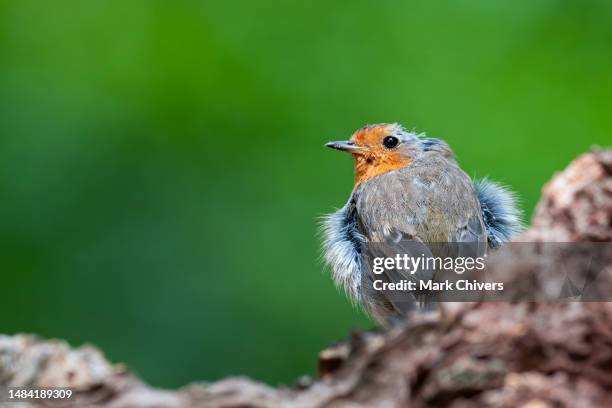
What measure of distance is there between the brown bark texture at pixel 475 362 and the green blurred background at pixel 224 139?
4.08m

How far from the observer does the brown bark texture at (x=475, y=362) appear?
134 inches

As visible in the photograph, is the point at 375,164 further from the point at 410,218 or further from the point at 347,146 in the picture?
the point at 410,218

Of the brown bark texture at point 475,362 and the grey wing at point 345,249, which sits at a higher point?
the grey wing at point 345,249

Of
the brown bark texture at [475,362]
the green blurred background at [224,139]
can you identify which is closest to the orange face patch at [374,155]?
the green blurred background at [224,139]

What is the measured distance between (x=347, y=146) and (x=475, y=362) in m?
5.08

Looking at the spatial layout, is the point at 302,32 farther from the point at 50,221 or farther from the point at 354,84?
the point at 50,221

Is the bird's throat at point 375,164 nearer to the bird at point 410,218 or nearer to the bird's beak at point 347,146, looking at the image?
the bird's beak at point 347,146

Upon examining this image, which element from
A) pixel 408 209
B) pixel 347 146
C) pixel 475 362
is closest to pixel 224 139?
pixel 347 146

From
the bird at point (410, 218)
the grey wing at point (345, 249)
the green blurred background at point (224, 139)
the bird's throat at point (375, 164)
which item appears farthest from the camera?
the bird's throat at point (375, 164)

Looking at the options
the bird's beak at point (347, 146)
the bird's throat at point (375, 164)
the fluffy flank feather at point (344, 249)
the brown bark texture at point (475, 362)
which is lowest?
the brown bark texture at point (475, 362)

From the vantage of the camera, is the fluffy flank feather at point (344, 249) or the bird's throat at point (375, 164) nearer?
the fluffy flank feather at point (344, 249)

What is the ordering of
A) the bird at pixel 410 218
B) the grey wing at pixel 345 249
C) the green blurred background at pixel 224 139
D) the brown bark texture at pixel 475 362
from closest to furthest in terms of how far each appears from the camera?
the brown bark texture at pixel 475 362 < the bird at pixel 410 218 < the grey wing at pixel 345 249 < the green blurred background at pixel 224 139

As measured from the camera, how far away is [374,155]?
8547 millimetres

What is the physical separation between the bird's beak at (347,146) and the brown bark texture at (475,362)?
4426mm
